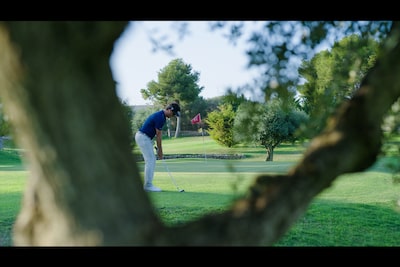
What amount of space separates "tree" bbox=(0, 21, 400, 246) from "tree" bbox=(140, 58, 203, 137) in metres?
18.6

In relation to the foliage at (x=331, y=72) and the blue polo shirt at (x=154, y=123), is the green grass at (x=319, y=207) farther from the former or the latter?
the blue polo shirt at (x=154, y=123)

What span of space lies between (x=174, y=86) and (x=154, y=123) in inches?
559

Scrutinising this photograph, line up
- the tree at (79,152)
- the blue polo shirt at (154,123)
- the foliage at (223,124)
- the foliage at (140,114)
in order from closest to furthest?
1. the tree at (79,152)
2. the blue polo shirt at (154,123)
3. the foliage at (223,124)
4. the foliage at (140,114)

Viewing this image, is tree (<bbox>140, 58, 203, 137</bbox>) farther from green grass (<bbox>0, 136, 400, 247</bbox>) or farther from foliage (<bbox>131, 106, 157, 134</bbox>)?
green grass (<bbox>0, 136, 400, 247</bbox>)

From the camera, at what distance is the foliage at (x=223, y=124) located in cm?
1736

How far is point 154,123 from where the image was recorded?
6.88 metres

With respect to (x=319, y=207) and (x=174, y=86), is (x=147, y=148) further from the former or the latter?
(x=174, y=86)

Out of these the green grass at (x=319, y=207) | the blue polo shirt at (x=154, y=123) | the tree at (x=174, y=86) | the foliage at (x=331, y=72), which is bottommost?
the green grass at (x=319, y=207)

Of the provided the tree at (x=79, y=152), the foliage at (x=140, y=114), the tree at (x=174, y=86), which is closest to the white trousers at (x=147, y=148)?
the tree at (x=79, y=152)

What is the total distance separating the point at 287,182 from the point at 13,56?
106 centimetres

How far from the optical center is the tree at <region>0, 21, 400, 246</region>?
1.41 m

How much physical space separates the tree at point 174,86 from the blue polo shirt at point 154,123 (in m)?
13.1

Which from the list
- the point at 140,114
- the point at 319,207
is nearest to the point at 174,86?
the point at 140,114

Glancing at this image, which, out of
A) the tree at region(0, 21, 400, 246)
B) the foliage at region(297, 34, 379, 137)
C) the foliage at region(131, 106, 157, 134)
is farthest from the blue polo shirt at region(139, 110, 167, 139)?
the foliage at region(131, 106, 157, 134)
